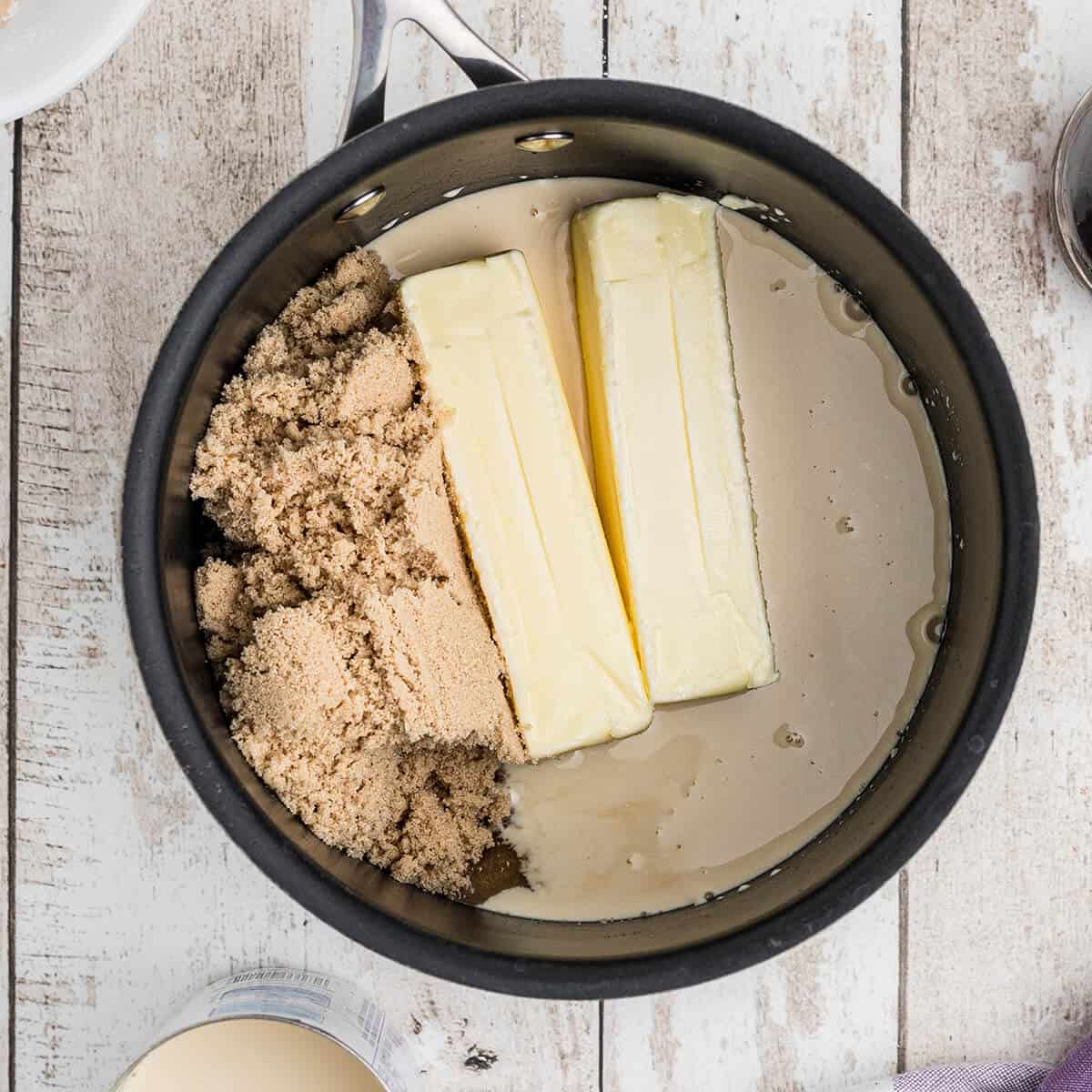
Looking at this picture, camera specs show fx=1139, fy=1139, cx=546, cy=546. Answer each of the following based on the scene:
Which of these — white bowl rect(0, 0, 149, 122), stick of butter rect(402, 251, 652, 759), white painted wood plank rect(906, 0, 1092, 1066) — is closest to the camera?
white bowl rect(0, 0, 149, 122)

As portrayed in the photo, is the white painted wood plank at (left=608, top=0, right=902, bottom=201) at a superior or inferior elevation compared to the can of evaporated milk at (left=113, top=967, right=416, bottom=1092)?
superior

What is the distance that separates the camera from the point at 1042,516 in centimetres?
93

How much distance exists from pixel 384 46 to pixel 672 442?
335 millimetres

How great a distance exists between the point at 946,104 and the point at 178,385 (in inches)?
25.4

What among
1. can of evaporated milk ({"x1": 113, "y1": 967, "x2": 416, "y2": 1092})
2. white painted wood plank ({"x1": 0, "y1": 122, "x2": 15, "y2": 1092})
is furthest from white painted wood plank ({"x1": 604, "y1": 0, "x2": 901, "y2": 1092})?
white painted wood plank ({"x1": 0, "y1": 122, "x2": 15, "y2": 1092})

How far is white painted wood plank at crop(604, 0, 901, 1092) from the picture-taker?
90 cm

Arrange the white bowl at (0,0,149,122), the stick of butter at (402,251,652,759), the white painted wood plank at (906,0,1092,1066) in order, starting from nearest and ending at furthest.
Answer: the white bowl at (0,0,149,122), the stick of butter at (402,251,652,759), the white painted wood plank at (906,0,1092,1066)

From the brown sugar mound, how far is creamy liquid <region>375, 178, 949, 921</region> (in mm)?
100

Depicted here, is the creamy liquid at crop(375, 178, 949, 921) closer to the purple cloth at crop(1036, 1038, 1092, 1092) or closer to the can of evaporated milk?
the can of evaporated milk

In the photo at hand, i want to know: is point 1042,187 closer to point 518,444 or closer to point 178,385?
point 518,444

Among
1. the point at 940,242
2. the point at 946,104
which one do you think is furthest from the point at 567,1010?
the point at 946,104

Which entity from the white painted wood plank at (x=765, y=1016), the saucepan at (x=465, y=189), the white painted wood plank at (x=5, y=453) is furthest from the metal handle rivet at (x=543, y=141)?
the white painted wood plank at (x=765, y=1016)

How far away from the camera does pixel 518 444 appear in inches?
32.5

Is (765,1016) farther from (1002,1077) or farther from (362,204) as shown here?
(362,204)
